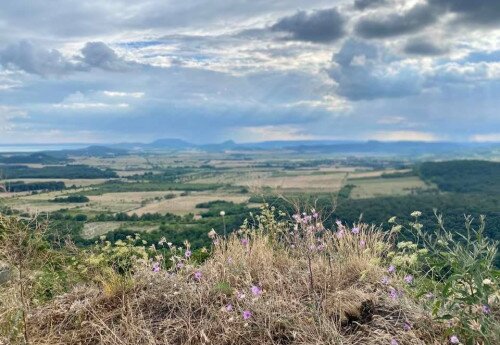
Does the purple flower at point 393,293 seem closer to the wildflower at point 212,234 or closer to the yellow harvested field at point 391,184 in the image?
the wildflower at point 212,234

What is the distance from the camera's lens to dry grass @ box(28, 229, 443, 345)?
3.81m

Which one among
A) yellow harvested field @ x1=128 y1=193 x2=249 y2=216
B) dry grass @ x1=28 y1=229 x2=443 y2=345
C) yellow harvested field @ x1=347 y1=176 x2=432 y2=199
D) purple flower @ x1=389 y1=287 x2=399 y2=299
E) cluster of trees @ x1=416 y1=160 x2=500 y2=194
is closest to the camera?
dry grass @ x1=28 y1=229 x2=443 y2=345

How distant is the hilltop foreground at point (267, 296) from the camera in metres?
3.52

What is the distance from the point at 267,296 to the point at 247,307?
31 cm

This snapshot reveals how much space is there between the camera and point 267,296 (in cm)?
441

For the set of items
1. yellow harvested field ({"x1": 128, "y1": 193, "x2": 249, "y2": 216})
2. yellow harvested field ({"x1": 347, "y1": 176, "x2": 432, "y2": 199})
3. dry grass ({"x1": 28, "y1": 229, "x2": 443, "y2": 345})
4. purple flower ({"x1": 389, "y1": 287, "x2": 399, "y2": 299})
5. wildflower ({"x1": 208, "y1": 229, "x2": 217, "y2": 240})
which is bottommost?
yellow harvested field ({"x1": 347, "y1": 176, "x2": 432, "y2": 199})

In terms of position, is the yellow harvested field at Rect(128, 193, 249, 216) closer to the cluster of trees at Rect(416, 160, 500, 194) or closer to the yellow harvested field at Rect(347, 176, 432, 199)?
the yellow harvested field at Rect(347, 176, 432, 199)

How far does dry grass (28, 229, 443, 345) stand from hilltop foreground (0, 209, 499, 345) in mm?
12

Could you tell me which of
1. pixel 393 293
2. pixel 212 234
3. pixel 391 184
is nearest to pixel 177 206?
pixel 391 184

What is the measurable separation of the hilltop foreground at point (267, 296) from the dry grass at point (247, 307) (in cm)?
1

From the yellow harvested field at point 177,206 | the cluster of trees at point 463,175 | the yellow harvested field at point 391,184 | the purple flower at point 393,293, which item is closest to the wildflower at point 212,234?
the purple flower at point 393,293

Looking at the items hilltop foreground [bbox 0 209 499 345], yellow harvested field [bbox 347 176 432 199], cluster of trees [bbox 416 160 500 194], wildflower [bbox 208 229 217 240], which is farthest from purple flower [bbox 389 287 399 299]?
cluster of trees [bbox 416 160 500 194]

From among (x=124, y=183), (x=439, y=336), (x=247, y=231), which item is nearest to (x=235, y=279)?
(x=247, y=231)

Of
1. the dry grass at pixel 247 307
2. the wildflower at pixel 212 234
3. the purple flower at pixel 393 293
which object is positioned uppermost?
the wildflower at pixel 212 234
